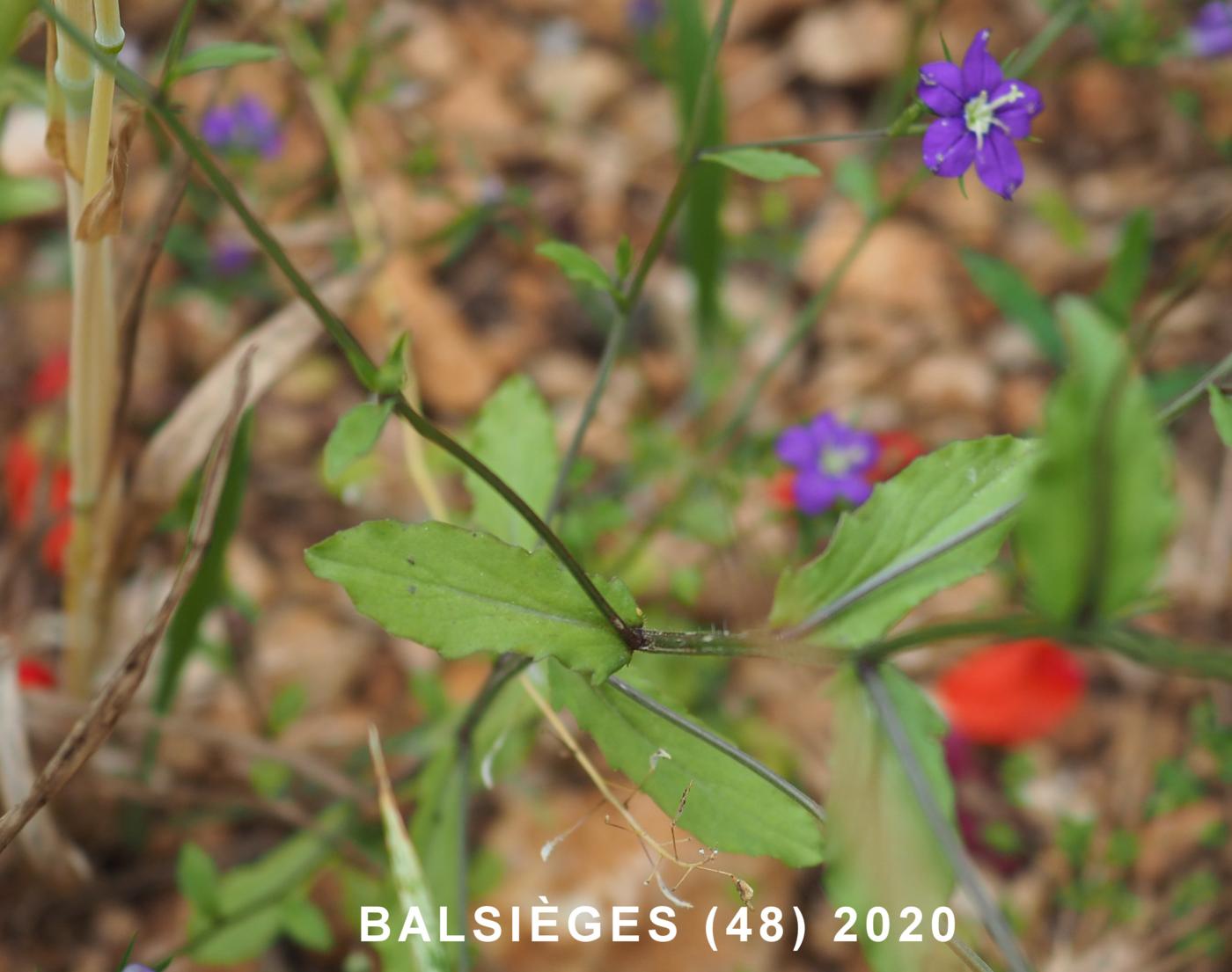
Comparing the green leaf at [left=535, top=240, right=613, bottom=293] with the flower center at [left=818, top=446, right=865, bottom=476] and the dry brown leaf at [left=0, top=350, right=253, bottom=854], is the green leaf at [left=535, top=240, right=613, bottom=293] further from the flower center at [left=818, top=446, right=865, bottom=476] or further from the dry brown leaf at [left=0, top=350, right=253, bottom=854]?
the flower center at [left=818, top=446, right=865, bottom=476]

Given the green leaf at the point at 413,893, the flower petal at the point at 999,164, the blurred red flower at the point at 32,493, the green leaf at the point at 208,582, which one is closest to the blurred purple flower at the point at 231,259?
the blurred red flower at the point at 32,493

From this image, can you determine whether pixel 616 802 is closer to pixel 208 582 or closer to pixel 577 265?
pixel 577 265

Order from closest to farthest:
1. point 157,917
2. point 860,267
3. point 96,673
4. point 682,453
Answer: point 96,673, point 157,917, point 682,453, point 860,267

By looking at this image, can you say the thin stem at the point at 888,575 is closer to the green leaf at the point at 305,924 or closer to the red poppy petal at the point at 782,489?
the green leaf at the point at 305,924

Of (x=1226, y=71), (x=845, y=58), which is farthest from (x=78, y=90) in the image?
(x=1226, y=71)

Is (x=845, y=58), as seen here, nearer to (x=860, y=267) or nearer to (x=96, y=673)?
(x=860, y=267)

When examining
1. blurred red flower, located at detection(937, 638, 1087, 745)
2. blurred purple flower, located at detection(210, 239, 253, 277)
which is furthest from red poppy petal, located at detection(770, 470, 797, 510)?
blurred purple flower, located at detection(210, 239, 253, 277)
